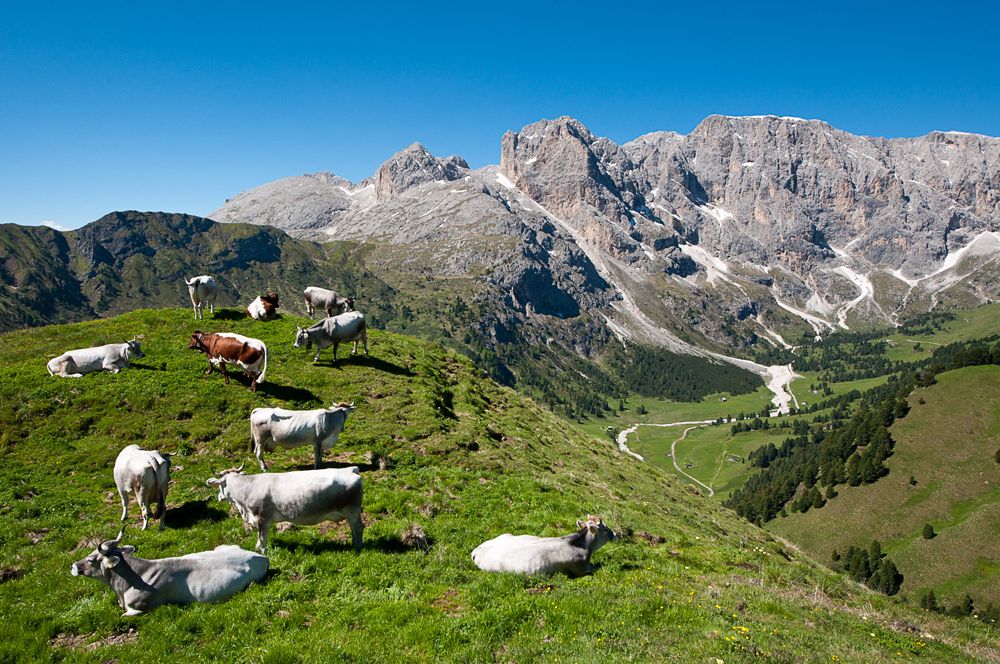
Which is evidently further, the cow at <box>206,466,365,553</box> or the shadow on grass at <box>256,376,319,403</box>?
the shadow on grass at <box>256,376,319,403</box>

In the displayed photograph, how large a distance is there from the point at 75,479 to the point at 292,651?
1782 cm

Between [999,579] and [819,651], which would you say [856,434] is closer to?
[999,579]

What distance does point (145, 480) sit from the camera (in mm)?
17594

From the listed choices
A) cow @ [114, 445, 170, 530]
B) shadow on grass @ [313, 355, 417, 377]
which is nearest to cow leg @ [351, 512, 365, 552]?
cow @ [114, 445, 170, 530]

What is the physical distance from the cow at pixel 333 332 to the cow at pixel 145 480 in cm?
1524

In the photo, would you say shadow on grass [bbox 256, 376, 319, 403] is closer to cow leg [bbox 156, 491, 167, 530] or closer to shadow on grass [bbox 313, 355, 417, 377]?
shadow on grass [bbox 313, 355, 417, 377]

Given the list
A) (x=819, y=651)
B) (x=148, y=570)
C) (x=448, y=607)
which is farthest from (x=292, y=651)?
(x=819, y=651)

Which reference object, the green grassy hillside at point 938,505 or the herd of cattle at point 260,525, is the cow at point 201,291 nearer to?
the herd of cattle at point 260,525

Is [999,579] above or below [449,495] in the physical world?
below

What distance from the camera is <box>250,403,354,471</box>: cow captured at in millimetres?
21906

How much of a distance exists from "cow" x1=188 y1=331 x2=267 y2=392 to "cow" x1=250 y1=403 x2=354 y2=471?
738cm

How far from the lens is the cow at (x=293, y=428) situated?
2191cm

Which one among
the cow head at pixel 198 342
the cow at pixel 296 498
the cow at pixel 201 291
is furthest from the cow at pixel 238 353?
the cow at pixel 296 498

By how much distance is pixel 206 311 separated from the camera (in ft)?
136
